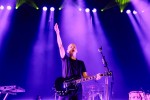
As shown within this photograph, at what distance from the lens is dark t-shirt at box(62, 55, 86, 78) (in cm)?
509

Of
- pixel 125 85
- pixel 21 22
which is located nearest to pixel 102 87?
pixel 125 85

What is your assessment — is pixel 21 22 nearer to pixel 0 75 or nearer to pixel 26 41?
pixel 26 41

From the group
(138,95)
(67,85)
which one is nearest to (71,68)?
(67,85)

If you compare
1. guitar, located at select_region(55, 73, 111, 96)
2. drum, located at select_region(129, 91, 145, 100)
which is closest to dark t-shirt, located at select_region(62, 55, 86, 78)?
guitar, located at select_region(55, 73, 111, 96)

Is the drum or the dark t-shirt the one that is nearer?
the dark t-shirt

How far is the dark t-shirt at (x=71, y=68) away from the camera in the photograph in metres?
5.09

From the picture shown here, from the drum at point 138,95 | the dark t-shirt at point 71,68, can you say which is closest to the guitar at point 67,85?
the dark t-shirt at point 71,68

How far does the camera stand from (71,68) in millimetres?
5090

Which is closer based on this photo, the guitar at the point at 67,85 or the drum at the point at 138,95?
the guitar at the point at 67,85

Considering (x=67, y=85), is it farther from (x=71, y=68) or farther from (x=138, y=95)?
(x=138, y=95)

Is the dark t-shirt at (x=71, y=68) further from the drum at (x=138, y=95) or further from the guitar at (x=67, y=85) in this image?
the drum at (x=138, y=95)

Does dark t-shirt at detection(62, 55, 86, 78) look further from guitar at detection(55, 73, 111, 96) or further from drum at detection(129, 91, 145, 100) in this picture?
drum at detection(129, 91, 145, 100)

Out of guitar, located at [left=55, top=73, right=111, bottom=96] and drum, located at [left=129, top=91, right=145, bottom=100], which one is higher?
drum, located at [left=129, top=91, right=145, bottom=100]

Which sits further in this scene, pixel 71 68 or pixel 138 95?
pixel 138 95
